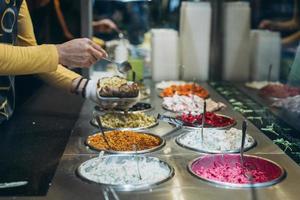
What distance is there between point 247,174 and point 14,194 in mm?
700

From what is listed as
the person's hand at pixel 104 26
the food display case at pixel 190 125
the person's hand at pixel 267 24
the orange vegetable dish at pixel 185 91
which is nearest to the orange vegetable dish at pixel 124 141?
the food display case at pixel 190 125

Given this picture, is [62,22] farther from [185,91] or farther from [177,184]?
[177,184]

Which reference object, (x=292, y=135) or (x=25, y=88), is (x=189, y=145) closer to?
(x=292, y=135)

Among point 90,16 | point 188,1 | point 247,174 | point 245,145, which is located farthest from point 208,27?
point 247,174

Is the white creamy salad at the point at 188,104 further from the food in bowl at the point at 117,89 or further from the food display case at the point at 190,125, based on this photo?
the food in bowl at the point at 117,89

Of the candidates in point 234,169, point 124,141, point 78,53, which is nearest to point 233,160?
point 234,169

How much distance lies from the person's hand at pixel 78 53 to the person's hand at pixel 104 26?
1408mm

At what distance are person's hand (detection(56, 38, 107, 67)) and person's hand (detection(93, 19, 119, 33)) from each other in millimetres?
1408

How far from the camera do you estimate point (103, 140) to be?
186 cm

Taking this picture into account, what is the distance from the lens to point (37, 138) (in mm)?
1924

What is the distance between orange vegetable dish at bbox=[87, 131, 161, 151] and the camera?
177 centimetres

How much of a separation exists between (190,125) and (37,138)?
635mm

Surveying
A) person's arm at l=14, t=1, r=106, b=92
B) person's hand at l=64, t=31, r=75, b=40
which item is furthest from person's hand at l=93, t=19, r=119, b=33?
person's arm at l=14, t=1, r=106, b=92

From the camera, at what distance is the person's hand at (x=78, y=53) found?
187 centimetres
